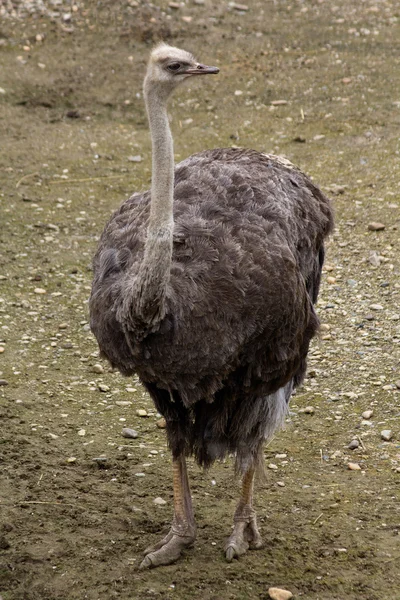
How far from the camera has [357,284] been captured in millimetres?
8289

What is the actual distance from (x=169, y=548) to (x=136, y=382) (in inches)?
81.4

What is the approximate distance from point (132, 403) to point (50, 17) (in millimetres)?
7918

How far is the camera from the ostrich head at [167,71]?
419 centimetres

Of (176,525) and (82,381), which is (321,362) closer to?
(82,381)

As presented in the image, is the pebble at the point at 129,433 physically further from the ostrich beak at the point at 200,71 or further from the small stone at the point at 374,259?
the small stone at the point at 374,259

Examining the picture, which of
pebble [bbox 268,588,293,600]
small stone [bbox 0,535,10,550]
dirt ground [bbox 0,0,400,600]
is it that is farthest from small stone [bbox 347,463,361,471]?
small stone [bbox 0,535,10,550]

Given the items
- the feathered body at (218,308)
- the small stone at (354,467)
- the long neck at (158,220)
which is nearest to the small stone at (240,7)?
the feathered body at (218,308)

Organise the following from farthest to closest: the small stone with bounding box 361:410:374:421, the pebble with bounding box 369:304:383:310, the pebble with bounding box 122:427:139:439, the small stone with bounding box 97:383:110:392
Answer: the pebble with bounding box 369:304:383:310 → the small stone with bounding box 97:383:110:392 → the small stone with bounding box 361:410:374:421 → the pebble with bounding box 122:427:139:439

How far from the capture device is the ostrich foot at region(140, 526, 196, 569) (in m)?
5.20

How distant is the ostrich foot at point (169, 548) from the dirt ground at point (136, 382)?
0.06 m

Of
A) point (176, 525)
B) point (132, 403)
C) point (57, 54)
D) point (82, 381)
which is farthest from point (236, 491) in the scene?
point (57, 54)

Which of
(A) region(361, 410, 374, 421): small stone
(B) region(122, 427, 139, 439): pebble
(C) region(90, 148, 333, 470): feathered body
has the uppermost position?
(C) region(90, 148, 333, 470): feathered body

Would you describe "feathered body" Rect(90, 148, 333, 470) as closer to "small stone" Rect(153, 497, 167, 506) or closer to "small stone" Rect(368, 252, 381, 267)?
"small stone" Rect(153, 497, 167, 506)

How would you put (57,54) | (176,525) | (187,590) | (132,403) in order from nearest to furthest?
(187,590) → (176,525) → (132,403) → (57,54)
